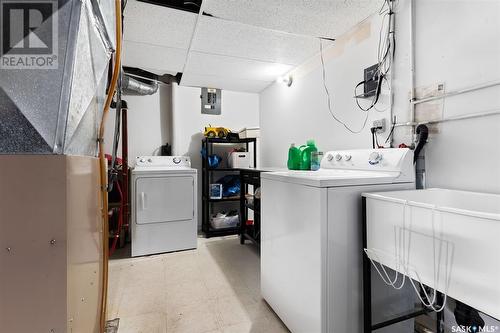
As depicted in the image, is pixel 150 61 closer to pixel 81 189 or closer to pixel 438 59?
pixel 81 189

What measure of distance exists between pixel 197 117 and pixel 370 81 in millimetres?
2406

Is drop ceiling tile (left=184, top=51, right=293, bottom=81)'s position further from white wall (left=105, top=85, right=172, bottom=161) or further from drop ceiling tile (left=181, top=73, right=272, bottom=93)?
white wall (left=105, top=85, right=172, bottom=161)

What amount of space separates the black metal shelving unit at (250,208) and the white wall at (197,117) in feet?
2.83

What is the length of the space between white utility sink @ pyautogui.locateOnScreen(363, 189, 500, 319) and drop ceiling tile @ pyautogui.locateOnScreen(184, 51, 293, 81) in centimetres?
211

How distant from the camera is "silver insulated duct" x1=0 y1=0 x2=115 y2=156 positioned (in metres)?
0.65

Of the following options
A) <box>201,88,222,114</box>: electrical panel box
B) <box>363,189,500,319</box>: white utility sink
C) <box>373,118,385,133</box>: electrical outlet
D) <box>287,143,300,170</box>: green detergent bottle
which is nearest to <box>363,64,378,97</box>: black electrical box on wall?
<box>373,118,385,133</box>: electrical outlet

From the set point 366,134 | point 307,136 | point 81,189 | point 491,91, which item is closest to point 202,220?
point 307,136

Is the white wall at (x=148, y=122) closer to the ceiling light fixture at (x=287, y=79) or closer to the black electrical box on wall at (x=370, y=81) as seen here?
the ceiling light fixture at (x=287, y=79)

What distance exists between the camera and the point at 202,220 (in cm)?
345

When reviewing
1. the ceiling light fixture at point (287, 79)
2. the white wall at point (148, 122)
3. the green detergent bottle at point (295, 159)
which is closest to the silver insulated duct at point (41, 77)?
the green detergent bottle at point (295, 159)

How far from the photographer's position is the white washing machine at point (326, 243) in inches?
45.7

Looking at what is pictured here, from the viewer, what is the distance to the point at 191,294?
187cm

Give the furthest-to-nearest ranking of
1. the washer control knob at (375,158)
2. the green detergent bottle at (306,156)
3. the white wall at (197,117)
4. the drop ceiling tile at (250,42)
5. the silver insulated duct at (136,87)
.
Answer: the white wall at (197,117) < the silver insulated duct at (136,87) < the green detergent bottle at (306,156) < the drop ceiling tile at (250,42) < the washer control knob at (375,158)

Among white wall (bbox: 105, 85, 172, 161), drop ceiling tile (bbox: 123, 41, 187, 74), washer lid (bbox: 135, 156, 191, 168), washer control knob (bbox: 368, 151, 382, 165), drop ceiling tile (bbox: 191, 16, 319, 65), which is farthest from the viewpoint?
white wall (bbox: 105, 85, 172, 161)
